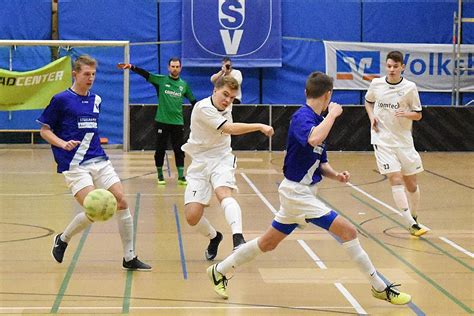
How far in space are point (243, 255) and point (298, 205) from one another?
61 centimetres

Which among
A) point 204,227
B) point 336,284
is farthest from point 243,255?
point 204,227

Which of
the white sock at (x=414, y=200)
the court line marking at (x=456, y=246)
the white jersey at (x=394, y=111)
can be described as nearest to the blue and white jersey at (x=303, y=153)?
the court line marking at (x=456, y=246)

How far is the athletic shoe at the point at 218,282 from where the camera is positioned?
309 inches

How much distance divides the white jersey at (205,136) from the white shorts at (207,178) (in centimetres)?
8

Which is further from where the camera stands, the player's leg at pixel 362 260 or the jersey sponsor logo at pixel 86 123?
the jersey sponsor logo at pixel 86 123

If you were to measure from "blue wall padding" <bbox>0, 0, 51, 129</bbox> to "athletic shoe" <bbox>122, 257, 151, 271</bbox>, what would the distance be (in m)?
16.0

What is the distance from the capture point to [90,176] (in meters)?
8.95

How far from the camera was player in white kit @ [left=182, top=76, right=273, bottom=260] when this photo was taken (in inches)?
352

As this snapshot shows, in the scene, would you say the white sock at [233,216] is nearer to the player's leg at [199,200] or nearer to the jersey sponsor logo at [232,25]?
the player's leg at [199,200]

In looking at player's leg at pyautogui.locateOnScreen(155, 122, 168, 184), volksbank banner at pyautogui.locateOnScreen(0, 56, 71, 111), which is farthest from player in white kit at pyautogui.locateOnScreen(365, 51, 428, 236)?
volksbank banner at pyautogui.locateOnScreen(0, 56, 71, 111)

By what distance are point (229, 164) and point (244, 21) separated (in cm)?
1637

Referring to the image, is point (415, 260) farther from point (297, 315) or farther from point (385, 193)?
point (385, 193)

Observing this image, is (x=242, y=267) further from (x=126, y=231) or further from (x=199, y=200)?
(x=126, y=231)

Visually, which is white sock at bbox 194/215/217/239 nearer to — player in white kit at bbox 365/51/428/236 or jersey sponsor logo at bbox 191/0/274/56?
player in white kit at bbox 365/51/428/236
